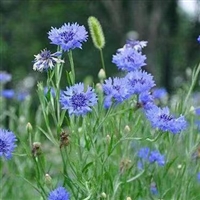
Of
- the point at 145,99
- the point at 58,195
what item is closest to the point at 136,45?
the point at 145,99

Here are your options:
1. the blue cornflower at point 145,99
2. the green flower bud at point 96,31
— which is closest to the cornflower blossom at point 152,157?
the blue cornflower at point 145,99

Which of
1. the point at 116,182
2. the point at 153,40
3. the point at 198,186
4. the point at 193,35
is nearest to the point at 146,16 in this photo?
the point at 153,40

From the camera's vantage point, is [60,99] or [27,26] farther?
[27,26]

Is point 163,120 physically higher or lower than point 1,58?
lower

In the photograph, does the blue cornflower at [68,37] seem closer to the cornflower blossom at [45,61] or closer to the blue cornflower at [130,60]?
the cornflower blossom at [45,61]

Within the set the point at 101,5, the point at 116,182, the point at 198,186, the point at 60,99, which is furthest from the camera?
the point at 101,5

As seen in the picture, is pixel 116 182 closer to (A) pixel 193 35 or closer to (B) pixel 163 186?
(B) pixel 163 186

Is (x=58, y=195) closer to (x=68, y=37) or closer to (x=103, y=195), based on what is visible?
(x=103, y=195)
